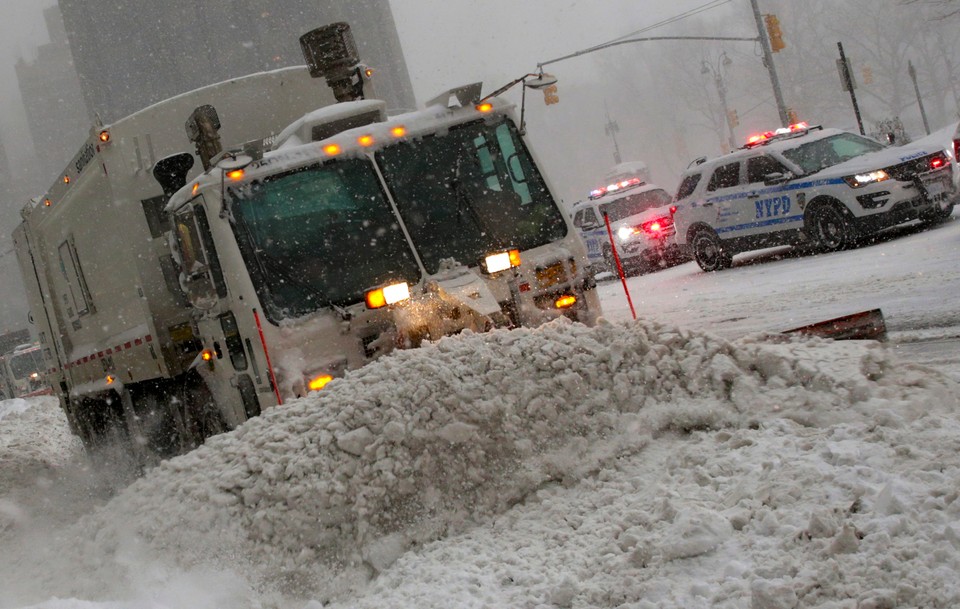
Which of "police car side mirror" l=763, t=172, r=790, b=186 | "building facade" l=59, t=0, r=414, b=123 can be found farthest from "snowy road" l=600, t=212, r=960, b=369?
"building facade" l=59, t=0, r=414, b=123

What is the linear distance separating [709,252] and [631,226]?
139 inches

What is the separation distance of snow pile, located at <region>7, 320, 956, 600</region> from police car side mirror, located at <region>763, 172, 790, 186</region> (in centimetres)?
1040

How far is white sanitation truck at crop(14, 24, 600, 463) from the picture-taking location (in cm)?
679

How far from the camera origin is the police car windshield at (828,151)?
15.4 metres

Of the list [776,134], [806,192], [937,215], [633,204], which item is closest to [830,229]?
[806,192]

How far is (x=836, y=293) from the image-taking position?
436 inches

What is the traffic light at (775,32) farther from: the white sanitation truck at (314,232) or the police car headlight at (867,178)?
the white sanitation truck at (314,232)

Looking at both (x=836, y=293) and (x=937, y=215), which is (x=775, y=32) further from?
(x=836, y=293)

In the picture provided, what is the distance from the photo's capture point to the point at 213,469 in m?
5.26

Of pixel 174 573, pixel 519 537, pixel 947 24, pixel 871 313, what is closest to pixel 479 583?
pixel 519 537

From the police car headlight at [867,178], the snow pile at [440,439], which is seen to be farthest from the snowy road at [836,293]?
the snow pile at [440,439]

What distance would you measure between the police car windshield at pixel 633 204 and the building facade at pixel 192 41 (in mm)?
25701

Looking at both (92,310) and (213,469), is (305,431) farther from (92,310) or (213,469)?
(92,310)

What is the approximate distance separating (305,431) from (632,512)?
187 cm
